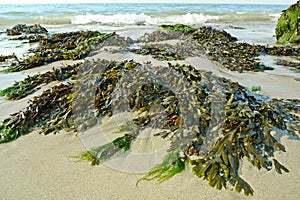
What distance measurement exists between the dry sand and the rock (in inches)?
Answer: 234

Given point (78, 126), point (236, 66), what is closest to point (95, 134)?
point (78, 126)

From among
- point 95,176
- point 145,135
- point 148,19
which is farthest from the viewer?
point 148,19

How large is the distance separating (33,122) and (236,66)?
10.8ft

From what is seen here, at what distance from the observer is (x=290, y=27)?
7566 mm

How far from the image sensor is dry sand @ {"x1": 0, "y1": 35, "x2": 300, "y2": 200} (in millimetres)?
1861

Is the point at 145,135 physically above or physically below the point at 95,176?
above

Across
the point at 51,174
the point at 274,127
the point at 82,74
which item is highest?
the point at 82,74

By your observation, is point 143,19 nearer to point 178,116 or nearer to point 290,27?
point 290,27

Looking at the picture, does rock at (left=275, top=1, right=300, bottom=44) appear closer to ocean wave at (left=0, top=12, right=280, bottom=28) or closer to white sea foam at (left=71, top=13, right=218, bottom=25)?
ocean wave at (left=0, top=12, right=280, bottom=28)

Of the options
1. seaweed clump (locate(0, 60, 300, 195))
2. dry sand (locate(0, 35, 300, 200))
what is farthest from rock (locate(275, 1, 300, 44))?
dry sand (locate(0, 35, 300, 200))

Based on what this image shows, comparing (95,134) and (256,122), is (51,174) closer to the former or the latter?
(95,134)

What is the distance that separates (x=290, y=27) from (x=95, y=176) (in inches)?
289

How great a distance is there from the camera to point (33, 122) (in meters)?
2.77

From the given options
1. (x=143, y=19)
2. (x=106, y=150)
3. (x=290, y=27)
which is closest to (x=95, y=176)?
(x=106, y=150)
